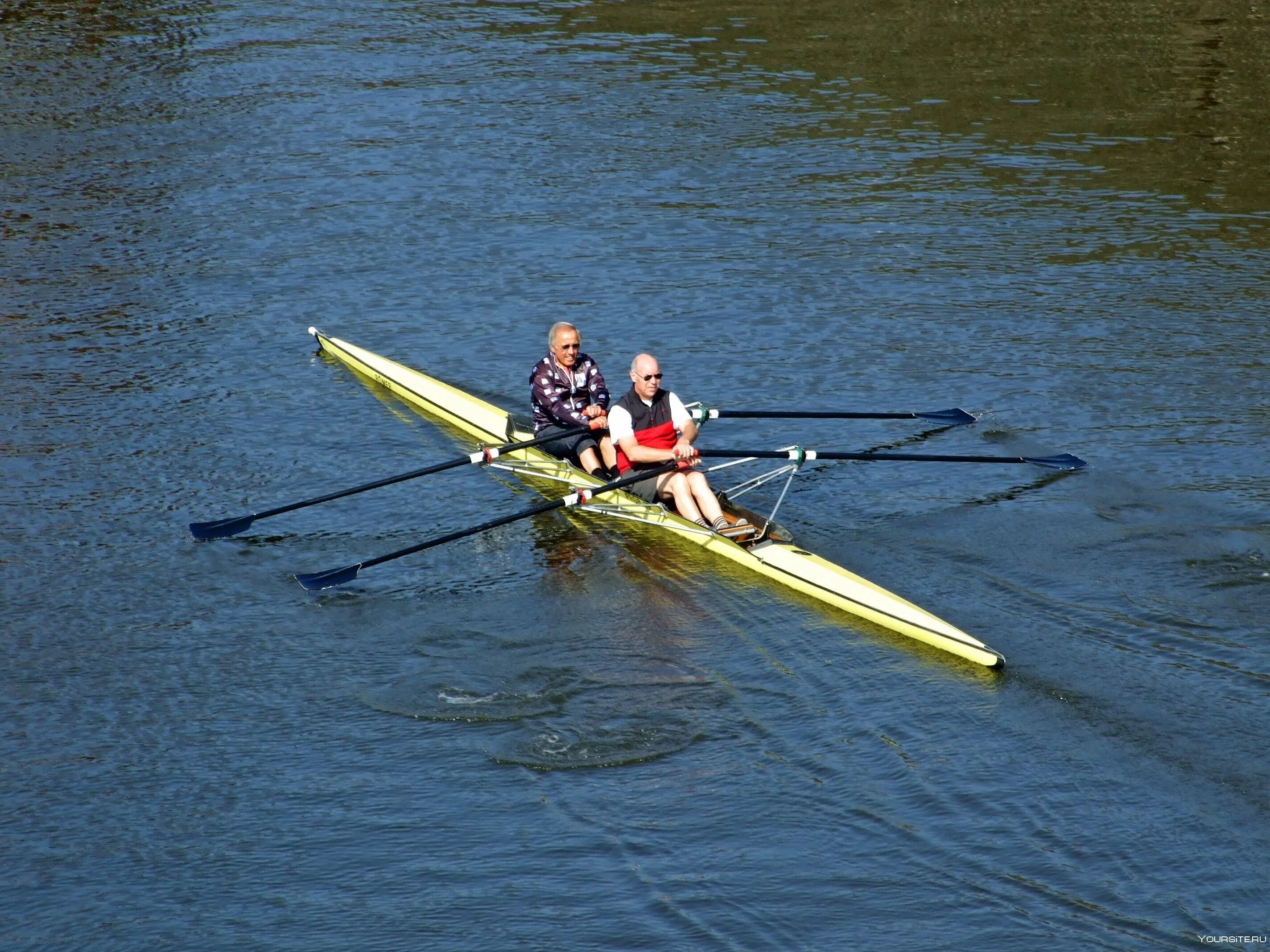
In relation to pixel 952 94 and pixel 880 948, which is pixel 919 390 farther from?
pixel 952 94

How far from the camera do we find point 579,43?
2952 centimetres

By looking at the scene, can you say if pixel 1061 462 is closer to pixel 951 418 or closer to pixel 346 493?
pixel 951 418

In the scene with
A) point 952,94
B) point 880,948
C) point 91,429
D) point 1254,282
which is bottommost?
point 880,948

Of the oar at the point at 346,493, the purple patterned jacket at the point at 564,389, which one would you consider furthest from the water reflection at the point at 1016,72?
the oar at the point at 346,493

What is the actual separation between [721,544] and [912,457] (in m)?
1.91

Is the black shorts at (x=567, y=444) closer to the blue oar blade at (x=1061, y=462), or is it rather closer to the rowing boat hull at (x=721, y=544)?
the rowing boat hull at (x=721, y=544)

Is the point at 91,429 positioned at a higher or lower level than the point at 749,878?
higher

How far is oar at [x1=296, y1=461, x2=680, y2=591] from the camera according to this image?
1130 cm

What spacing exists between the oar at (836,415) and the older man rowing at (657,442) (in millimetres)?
635

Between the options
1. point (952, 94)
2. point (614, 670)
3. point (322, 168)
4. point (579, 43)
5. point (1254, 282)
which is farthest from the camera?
point (579, 43)

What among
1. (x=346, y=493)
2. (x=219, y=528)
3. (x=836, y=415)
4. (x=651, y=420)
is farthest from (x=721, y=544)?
(x=219, y=528)

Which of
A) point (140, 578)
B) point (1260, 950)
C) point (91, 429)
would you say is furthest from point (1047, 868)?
point (91, 429)

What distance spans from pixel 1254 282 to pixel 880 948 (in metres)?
13.2

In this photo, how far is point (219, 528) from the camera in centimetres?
1235
